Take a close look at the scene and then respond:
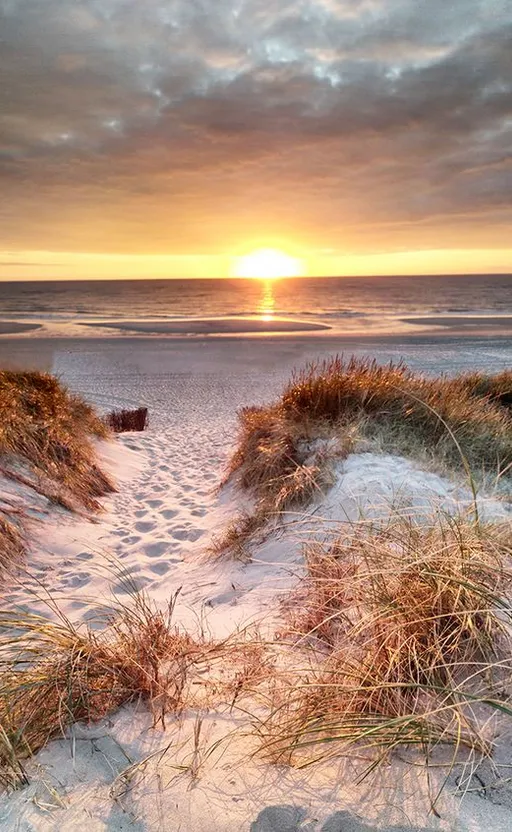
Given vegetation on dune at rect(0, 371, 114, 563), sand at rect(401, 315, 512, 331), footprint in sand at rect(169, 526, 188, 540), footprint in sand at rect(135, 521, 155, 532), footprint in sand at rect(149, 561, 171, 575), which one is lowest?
footprint in sand at rect(135, 521, 155, 532)

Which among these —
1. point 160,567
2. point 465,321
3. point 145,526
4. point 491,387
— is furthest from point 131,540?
point 465,321

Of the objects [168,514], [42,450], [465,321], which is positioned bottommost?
[168,514]

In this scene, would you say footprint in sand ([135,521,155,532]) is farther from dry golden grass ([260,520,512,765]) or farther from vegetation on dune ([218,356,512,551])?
dry golden grass ([260,520,512,765])

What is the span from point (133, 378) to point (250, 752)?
55.0 ft

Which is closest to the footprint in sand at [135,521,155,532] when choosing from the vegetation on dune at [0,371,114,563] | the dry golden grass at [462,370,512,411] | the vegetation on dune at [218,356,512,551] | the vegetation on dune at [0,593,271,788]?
the vegetation on dune at [0,371,114,563]

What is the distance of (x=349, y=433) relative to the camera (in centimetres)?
587

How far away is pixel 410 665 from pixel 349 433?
12.5 feet

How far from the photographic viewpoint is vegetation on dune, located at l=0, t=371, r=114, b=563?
18.6 ft

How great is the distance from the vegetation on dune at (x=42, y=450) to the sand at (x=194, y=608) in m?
0.27

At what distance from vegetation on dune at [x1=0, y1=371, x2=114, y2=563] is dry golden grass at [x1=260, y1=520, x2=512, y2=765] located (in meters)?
3.08

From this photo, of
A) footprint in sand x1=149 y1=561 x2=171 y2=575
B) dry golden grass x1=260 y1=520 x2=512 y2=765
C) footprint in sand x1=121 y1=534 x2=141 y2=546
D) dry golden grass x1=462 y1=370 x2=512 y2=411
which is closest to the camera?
dry golden grass x1=260 y1=520 x2=512 y2=765

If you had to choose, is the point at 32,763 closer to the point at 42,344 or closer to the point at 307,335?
the point at 42,344

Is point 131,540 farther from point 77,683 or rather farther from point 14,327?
point 14,327

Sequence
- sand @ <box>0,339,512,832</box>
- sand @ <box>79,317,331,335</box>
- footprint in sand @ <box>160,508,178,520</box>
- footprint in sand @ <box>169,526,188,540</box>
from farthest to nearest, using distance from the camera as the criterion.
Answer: sand @ <box>79,317,331,335</box> → footprint in sand @ <box>160,508,178,520</box> → footprint in sand @ <box>169,526,188,540</box> → sand @ <box>0,339,512,832</box>
